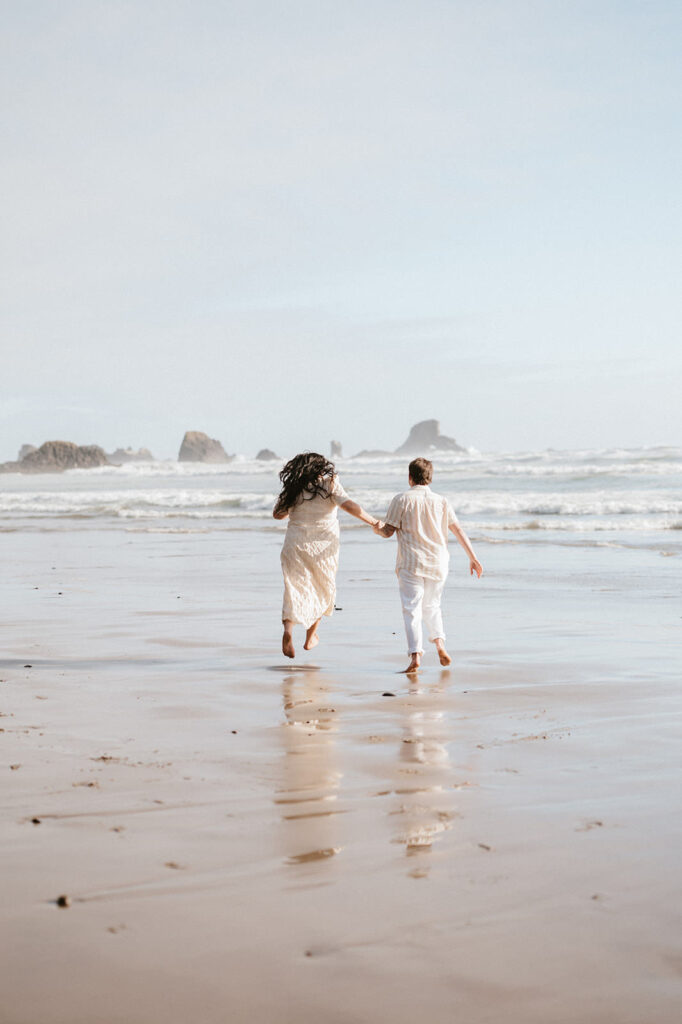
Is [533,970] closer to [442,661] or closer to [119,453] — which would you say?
[442,661]

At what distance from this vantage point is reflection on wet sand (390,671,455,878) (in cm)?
354

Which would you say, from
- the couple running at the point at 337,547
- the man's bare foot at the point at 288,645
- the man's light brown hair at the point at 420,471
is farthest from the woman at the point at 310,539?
the man's light brown hair at the point at 420,471

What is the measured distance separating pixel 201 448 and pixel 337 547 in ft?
336

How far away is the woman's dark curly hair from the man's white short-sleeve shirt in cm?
56

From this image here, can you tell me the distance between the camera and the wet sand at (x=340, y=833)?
2.57m

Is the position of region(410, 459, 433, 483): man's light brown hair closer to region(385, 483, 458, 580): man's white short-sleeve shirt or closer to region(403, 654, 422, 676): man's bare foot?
region(385, 483, 458, 580): man's white short-sleeve shirt

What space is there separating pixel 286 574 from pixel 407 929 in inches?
193

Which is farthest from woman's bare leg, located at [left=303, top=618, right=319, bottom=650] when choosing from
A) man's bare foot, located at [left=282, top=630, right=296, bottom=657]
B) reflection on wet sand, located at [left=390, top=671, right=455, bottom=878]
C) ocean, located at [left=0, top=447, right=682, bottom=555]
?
ocean, located at [left=0, top=447, right=682, bottom=555]

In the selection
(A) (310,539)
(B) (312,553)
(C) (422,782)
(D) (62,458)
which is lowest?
(C) (422,782)

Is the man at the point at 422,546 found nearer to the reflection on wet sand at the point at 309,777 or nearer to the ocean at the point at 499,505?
the reflection on wet sand at the point at 309,777

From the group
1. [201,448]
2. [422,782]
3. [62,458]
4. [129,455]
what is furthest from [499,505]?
[129,455]

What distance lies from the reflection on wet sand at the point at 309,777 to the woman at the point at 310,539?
1.21 m

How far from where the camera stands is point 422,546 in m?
7.34

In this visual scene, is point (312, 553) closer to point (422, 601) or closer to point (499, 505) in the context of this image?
point (422, 601)
